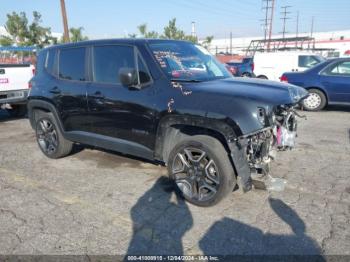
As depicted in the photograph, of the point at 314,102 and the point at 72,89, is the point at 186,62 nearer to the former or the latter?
the point at 72,89

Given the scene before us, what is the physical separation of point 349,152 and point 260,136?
2938mm

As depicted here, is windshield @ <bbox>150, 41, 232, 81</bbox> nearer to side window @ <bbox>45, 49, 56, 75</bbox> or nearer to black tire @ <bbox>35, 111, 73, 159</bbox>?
side window @ <bbox>45, 49, 56, 75</bbox>

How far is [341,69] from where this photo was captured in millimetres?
9977

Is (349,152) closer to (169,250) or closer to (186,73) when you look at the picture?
(186,73)

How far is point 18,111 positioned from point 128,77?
7.47 metres

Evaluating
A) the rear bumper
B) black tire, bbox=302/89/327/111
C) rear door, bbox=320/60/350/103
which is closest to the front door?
the rear bumper

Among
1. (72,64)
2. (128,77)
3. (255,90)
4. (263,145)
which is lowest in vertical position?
(263,145)

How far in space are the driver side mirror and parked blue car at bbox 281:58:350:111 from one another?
7.16 meters

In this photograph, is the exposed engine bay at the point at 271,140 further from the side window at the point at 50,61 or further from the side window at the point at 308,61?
the side window at the point at 308,61

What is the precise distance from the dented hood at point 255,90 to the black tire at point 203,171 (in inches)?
21.8

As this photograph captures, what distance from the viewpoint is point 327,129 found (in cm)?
774

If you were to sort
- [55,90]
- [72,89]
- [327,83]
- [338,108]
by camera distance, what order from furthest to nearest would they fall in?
[338,108], [327,83], [55,90], [72,89]

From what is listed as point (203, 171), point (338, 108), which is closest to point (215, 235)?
point (203, 171)

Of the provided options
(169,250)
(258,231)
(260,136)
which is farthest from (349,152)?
(169,250)
